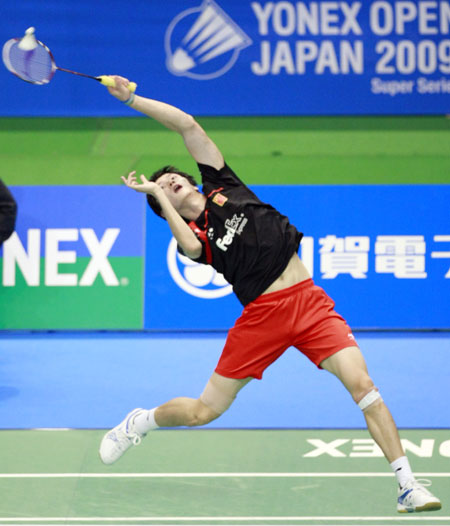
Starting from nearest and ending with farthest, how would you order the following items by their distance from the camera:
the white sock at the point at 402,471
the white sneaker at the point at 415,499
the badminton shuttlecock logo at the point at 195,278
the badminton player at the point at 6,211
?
the white sneaker at the point at 415,499 → the white sock at the point at 402,471 → the badminton player at the point at 6,211 → the badminton shuttlecock logo at the point at 195,278

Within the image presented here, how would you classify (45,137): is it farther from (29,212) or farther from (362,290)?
(362,290)

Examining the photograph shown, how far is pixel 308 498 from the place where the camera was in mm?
4020

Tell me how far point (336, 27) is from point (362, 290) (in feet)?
9.35

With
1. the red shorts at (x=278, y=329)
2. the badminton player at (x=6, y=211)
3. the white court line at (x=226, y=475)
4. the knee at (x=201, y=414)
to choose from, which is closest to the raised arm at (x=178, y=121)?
the red shorts at (x=278, y=329)

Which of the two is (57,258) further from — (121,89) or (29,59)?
(121,89)

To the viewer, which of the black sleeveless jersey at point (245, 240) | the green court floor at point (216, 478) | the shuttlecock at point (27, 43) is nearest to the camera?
the green court floor at point (216, 478)

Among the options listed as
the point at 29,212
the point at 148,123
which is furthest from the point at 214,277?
the point at 148,123

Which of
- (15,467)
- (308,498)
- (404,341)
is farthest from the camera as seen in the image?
(404,341)

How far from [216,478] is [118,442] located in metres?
0.50

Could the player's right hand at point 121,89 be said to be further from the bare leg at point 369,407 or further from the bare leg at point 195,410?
the bare leg at point 369,407

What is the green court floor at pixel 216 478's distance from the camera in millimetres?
3828

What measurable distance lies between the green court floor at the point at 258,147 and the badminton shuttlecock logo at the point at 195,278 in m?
1.75

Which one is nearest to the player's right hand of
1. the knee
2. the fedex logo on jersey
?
the fedex logo on jersey

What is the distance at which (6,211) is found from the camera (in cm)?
639
